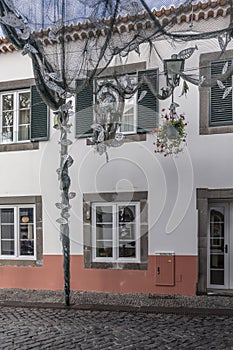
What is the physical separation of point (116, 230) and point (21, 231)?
214 cm

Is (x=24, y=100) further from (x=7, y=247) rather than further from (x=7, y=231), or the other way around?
(x=7, y=247)

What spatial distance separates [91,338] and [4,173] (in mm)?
4888

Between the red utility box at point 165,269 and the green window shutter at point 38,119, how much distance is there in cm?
→ 337

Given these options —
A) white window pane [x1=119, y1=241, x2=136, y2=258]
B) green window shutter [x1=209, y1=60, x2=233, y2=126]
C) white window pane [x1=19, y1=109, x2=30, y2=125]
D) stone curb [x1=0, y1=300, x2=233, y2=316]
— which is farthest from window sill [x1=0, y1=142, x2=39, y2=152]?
green window shutter [x1=209, y1=60, x2=233, y2=126]

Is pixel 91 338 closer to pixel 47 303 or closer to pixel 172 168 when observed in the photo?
pixel 47 303

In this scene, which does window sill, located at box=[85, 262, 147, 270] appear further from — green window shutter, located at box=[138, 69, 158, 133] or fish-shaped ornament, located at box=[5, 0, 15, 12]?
fish-shaped ornament, located at box=[5, 0, 15, 12]

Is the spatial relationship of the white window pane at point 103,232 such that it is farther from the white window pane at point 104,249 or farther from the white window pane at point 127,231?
the white window pane at point 127,231

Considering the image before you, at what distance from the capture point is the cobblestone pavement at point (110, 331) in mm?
5148

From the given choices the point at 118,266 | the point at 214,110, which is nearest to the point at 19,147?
the point at 118,266

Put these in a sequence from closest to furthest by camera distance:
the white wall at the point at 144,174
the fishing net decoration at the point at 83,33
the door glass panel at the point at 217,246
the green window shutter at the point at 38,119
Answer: the fishing net decoration at the point at 83,33, the white wall at the point at 144,174, the door glass panel at the point at 217,246, the green window shutter at the point at 38,119

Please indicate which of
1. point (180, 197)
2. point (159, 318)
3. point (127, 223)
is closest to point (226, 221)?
point (180, 197)

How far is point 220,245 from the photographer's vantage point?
8.37 meters

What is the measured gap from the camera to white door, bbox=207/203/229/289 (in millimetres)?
8281

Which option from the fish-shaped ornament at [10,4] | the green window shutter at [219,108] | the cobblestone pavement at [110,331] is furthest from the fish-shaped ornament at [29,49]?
the green window shutter at [219,108]
